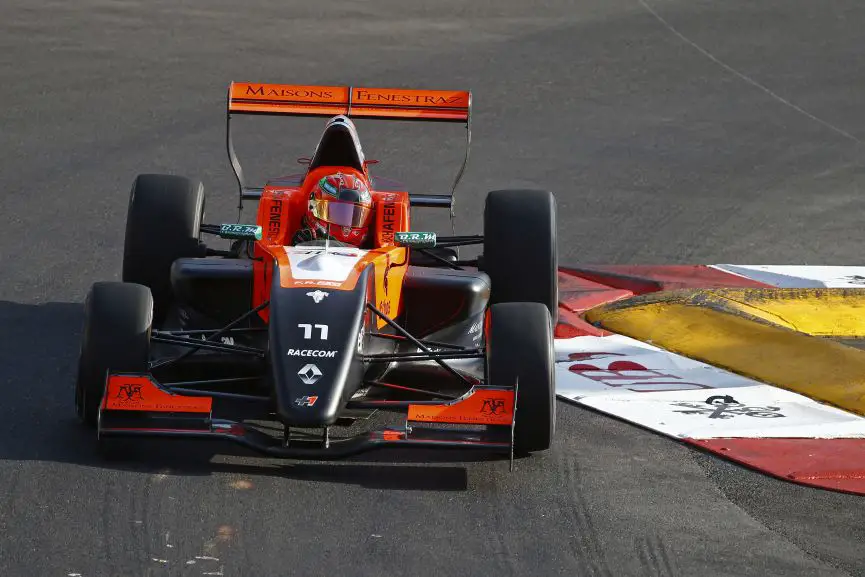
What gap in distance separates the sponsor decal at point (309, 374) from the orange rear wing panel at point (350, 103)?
11.2 feet

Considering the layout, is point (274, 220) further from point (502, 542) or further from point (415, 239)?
point (502, 542)

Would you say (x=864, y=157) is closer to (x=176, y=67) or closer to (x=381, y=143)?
(x=381, y=143)

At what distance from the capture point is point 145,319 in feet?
27.2

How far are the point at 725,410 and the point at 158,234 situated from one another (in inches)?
158

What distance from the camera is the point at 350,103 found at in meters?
11.0

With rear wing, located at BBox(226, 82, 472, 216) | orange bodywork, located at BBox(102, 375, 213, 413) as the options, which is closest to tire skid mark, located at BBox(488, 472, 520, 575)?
orange bodywork, located at BBox(102, 375, 213, 413)

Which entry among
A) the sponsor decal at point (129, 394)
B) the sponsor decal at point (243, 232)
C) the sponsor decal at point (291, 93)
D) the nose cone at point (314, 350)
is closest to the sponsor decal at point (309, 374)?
the nose cone at point (314, 350)

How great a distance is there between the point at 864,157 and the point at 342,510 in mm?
11290

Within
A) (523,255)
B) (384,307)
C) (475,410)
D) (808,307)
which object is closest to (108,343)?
(384,307)

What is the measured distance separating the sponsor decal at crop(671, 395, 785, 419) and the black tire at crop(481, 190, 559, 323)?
134 centimetres

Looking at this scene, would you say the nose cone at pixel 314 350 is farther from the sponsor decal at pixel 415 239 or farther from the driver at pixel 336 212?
the driver at pixel 336 212

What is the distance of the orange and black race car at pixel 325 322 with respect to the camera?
26.0 feet

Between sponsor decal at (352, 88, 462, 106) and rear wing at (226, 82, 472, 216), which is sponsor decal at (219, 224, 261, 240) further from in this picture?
sponsor decal at (352, 88, 462, 106)

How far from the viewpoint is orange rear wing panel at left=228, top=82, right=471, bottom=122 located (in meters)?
11.0
